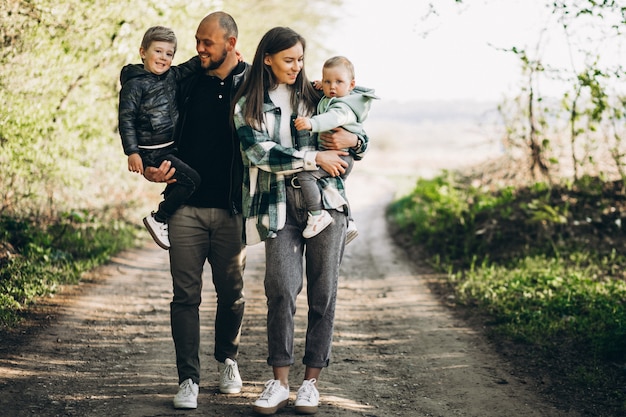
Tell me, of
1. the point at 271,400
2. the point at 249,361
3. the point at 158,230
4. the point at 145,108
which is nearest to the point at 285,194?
the point at 158,230

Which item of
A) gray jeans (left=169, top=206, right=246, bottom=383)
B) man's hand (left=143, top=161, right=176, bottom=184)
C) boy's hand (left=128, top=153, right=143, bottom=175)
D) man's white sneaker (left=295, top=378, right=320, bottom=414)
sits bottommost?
man's white sneaker (left=295, top=378, right=320, bottom=414)

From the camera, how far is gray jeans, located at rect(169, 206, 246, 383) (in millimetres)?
4461

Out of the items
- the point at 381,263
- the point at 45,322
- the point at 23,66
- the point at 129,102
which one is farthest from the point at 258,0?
the point at 129,102

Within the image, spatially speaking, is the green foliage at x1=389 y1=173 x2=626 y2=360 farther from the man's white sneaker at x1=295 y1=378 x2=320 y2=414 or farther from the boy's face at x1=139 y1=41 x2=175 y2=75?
the boy's face at x1=139 y1=41 x2=175 y2=75

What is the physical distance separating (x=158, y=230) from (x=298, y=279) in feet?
2.89

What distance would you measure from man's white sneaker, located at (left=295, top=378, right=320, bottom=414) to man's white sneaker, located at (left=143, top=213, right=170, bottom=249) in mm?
1169

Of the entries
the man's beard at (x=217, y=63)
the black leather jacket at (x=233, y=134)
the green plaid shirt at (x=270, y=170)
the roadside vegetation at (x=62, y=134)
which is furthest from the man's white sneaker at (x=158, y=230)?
the roadside vegetation at (x=62, y=134)

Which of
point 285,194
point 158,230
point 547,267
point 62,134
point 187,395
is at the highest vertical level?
point 62,134

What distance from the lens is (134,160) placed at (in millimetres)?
4262

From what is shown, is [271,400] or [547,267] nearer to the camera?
[271,400]

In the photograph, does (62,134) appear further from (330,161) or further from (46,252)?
(330,161)

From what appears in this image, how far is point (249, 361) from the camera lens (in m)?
5.63

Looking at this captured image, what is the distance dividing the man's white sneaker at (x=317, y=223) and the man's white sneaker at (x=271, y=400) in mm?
920

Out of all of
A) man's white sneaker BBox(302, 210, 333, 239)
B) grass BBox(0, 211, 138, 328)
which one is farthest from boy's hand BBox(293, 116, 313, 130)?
grass BBox(0, 211, 138, 328)
